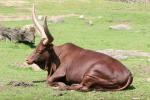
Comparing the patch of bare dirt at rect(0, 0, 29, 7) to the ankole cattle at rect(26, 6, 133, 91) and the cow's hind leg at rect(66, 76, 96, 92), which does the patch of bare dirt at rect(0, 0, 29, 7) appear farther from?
the cow's hind leg at rect(66, 76, 96, 92)

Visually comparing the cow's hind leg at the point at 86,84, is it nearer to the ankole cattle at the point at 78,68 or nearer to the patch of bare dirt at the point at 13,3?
the ankole cattle at the point at 78,68

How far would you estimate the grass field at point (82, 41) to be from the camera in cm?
1059

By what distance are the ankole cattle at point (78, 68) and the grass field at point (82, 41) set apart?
0.22 m

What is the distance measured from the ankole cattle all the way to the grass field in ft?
0.72

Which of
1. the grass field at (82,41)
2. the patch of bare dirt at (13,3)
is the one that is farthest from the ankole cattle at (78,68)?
the patch of bare dirt at (13,3)

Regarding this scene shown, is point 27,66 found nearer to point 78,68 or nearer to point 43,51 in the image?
point 43,51

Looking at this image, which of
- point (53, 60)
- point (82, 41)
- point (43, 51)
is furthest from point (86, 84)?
point (82, 41)

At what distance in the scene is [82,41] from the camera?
22938mm

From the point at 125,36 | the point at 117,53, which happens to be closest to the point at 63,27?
the point at 125,36

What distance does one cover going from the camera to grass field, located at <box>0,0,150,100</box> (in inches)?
417

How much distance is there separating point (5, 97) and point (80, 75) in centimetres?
167

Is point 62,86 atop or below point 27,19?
atop

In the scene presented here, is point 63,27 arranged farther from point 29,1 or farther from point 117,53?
point 29,1

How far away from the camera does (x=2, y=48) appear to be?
19.0 m
